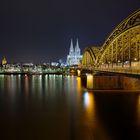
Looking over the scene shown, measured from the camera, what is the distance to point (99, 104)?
1463 inches

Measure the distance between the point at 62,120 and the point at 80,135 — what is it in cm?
592

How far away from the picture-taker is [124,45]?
179 feet

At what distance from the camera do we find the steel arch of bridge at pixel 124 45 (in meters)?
42.3

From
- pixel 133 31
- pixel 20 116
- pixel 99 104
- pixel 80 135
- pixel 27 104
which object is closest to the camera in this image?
pixel 80 135

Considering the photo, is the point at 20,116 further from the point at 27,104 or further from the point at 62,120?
the point at 27,104

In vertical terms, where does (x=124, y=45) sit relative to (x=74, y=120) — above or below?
above

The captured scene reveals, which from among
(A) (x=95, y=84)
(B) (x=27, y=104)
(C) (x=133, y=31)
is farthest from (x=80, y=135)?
(A) (x=95, y=84)

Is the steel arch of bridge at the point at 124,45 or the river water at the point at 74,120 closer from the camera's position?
the river water at the point at 74,120

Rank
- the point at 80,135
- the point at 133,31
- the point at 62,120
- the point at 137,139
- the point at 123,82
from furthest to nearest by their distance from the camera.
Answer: the point at 123,82 → the point at 133,31 → the point at 62,120 → the point at 80,135 → the point at 137,139

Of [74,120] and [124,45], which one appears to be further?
[124,45]

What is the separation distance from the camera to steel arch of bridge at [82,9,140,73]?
42.3 meters

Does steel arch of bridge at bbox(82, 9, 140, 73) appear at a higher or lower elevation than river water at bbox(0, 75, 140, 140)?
higher

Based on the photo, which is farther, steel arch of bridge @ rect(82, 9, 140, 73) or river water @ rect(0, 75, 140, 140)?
steel arch of bridge @ rect(82, 9, 140, 73)

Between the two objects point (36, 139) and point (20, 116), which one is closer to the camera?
point (36, 139)
